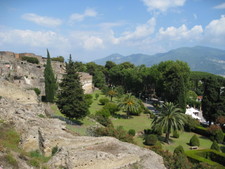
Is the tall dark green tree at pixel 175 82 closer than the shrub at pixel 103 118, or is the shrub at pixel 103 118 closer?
the shrub at pixel 103 118

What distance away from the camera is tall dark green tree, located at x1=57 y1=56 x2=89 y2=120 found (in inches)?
880

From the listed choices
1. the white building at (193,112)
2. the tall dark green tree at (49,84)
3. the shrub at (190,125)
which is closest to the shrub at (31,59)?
the tall dark green tree at (49,84)

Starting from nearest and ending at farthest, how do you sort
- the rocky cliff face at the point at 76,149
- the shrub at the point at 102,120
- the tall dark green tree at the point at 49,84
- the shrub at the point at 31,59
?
the rocky cliff face at the point at 76,149
the shrub at the point at 102,120
the tall dark green tree at the point at 49,84
the shrub at the point at 31,59

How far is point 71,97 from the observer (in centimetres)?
2252

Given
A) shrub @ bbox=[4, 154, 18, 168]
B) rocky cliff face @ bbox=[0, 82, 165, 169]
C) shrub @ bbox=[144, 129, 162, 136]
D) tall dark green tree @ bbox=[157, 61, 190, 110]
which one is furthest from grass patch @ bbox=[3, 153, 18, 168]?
tall dark green tree @ bbox=[157, 61, 190, 110]

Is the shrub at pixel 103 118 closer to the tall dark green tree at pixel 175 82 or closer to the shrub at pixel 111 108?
the shrub at pixel 111 108

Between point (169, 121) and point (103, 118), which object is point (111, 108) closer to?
point (103, 118)

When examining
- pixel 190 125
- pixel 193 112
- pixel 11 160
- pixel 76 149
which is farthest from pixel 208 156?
pixel 11 160

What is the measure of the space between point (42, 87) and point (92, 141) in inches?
1049

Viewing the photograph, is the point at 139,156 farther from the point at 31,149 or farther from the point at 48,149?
the point at 31,149

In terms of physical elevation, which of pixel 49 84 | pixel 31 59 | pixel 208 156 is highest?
pixel 31 59

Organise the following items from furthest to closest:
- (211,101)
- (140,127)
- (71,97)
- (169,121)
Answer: (211,101), (140,127), (169,121), (71,97)

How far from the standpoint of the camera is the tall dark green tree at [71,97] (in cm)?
2236

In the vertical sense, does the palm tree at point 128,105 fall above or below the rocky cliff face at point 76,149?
below
